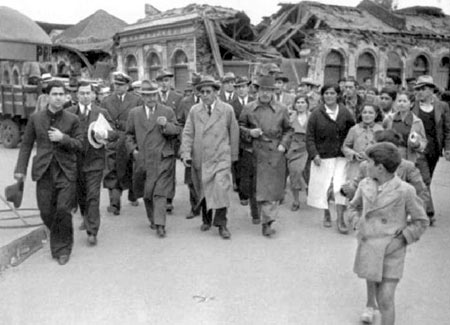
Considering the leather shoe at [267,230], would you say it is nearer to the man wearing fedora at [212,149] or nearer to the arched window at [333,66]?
the man wearing fedora at [212,149]

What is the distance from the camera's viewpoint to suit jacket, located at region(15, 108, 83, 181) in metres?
5.76

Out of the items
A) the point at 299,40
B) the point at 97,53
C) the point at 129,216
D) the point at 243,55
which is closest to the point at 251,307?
the point at 129,216

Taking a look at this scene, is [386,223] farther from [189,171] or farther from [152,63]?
[152,63]

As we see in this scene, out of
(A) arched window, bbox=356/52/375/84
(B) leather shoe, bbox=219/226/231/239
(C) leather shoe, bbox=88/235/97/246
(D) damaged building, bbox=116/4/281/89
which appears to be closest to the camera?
(C) leather shoe, bbox=88/235/97/246

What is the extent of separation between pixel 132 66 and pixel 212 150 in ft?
70.9

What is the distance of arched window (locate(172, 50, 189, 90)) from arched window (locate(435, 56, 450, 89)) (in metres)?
11.3

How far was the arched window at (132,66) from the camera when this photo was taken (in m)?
27.3

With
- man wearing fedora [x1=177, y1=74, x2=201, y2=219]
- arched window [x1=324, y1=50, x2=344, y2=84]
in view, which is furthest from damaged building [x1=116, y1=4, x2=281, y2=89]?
man wearing fedora [x1=177, y1=74, x2=201, y2=219]

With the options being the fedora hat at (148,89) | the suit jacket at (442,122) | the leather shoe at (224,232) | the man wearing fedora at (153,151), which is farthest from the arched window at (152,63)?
the leather shoe at (224,232)

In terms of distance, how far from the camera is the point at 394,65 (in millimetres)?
24750

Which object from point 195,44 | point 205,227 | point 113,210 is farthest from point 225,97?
point 195,44

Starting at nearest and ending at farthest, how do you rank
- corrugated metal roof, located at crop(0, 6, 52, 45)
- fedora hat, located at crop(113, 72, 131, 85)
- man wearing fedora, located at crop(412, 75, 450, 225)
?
corrugated metal roof, located at crop(0, 6, 52, 45)
man wearing fedora, located at crop(412, 75, 450, 225)
fedora hat, located at crop(113, 72, 131, 85)

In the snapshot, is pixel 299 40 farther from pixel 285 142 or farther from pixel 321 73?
pixel 285 142

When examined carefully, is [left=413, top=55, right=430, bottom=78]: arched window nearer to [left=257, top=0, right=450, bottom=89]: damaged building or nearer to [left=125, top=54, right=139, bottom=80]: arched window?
[left=257, top=0, right=450, bottom=89]: damaged building
